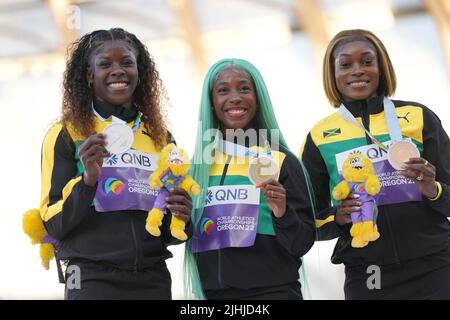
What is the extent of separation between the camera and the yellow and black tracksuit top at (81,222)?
8.20 ft

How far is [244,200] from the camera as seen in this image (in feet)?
8.79

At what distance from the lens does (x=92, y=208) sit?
260cm

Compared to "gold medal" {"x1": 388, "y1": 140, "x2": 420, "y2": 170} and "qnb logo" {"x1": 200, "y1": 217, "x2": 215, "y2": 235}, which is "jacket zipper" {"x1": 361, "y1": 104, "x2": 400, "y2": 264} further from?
"qnb logo" {"x1": 200, "y1": 217, "x2": 215, "y2": 235}

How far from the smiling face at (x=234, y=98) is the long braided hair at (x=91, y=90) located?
0.80ft

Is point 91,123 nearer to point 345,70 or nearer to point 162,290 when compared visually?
point 162,290

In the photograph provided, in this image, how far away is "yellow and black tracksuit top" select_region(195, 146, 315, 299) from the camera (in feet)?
8.48

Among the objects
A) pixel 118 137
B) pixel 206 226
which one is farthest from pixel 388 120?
pixel 118 137

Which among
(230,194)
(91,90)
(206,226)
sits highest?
(91,90)

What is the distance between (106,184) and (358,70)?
1.09 m

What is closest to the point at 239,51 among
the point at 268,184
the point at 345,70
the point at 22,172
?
the point at 22,172


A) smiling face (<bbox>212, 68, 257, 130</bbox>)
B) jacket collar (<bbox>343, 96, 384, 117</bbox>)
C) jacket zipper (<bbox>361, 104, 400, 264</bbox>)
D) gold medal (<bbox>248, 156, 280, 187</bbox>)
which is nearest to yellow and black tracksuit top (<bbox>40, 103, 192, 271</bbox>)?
gold medal (<bbox>248, 156, 280, 187</bbox>)

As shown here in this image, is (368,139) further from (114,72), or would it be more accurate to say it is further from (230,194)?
(114,72)

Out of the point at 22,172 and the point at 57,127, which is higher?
the point at 22,172
